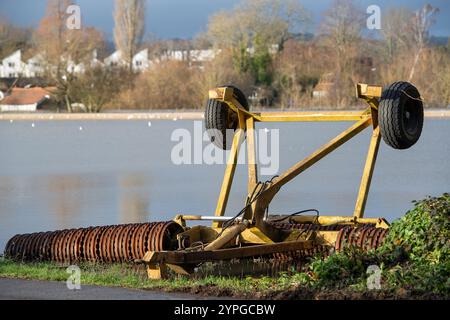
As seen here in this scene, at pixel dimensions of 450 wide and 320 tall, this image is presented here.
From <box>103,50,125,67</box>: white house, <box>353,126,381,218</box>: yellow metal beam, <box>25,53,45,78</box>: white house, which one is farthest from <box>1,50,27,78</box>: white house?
<box>353,126,381,218</box>: yellow metal beam

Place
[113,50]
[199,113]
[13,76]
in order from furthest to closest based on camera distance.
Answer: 1. [113,50]
2. [13,76]
3. [199,113]

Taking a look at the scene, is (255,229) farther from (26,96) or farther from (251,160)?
(26,96)

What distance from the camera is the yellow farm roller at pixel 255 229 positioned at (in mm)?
11211

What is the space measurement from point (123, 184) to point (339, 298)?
16004 millimetres

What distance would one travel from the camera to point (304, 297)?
29.7 ft

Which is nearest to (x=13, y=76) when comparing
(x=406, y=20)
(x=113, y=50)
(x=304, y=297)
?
(x=113, y=50)

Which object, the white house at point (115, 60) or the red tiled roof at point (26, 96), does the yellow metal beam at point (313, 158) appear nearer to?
the white house at point (115, 60)

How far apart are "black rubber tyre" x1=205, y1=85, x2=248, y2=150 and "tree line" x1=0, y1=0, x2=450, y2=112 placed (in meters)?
56.7

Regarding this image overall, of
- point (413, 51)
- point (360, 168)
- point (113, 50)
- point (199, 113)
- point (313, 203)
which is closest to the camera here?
point (313, 203)

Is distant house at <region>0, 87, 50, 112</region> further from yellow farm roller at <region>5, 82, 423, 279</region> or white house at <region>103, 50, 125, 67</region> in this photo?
yellow farm roller at <region>5, 82, 423, 279</region>

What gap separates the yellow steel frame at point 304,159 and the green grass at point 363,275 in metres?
1.22

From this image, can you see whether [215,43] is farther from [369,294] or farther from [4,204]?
[369,294]

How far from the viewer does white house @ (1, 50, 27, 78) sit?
115 metres

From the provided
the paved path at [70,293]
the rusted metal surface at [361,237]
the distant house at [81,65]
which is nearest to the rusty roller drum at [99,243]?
the rusted metal surface at [361,237]
